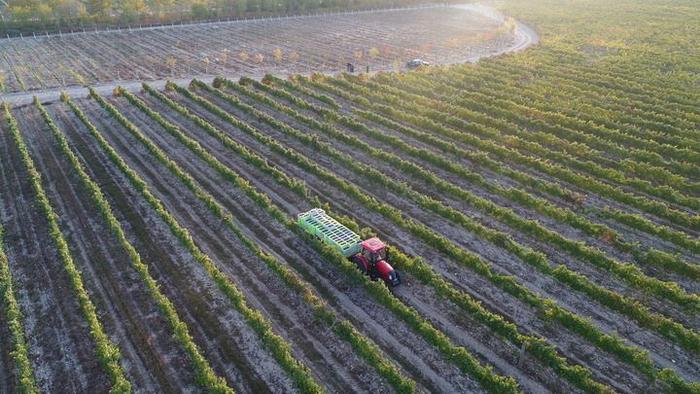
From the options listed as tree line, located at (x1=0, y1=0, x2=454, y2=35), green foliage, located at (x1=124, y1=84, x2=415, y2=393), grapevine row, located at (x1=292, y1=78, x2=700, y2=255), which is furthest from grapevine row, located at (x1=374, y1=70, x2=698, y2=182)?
tree line, located at (x1=0, y1=0, x2=454, y2=35)

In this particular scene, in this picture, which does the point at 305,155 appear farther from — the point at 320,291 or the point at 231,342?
the point at 231,342

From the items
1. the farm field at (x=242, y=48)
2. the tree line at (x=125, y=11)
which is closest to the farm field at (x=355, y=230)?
the farm field at (x=242, y=48)

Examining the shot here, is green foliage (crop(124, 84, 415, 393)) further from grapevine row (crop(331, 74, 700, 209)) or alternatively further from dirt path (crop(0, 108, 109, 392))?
grapevine row (crop(331, 74, 700, 209))

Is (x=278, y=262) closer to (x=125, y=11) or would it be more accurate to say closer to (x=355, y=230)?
(x=355, y=230)

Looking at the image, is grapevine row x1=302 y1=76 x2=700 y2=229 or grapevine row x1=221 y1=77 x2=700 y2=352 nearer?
grapevine row x1=221 y1=77 x2=700 y2=352

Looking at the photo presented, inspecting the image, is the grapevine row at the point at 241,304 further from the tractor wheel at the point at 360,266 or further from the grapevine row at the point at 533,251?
the grapevine row at the point at 533,251

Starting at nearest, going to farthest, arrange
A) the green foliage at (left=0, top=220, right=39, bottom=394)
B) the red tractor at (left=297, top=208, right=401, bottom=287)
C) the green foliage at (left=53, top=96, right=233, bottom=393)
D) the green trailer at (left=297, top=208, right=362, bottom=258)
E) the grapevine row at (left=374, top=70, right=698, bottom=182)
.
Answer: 1. the green foliage at (left=0, top=220, right=39, bottom=394)
2. the green foliage at (left=53, top=96, right=233, bottom=393)
3. the red tractor at (left=297, top=208, right=401, bottom=287)
4. the green trailer at (left=297, top=208, right=362, bottom=258)
5. the grapevine row at (left=374, top=70, right=698, bottom=182)

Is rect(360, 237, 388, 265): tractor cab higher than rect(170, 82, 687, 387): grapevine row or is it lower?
higher
